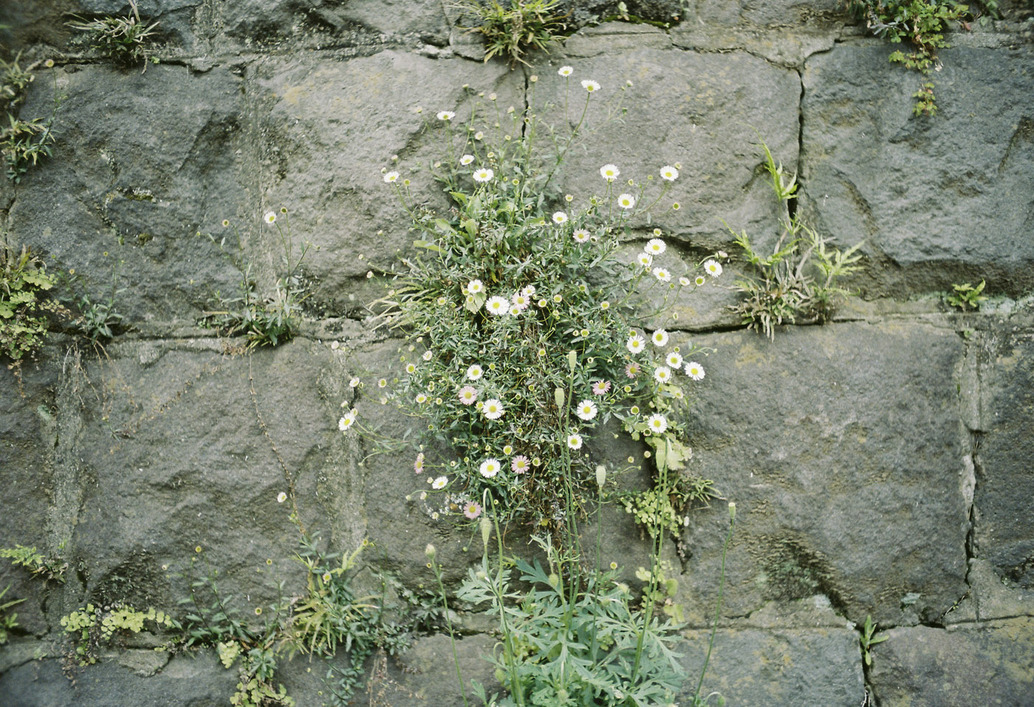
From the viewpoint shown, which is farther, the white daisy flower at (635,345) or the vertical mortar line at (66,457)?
the vertical mortar line at (66,457)

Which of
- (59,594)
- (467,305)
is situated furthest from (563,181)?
(59,594)

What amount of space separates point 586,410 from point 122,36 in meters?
1.79

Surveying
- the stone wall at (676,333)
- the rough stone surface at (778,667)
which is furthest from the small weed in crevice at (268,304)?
the rough stone surface at (778,667)

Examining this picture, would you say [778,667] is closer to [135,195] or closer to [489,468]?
[489,468]

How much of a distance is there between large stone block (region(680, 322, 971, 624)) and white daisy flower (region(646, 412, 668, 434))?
0.14 metres

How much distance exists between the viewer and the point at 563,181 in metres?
2.17

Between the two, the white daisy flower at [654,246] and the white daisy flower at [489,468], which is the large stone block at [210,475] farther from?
the white daisy flower at [654,246]

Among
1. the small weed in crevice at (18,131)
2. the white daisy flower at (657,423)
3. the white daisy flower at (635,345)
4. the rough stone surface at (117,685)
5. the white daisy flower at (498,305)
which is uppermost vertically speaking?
the small weed in crevice at (18,131)

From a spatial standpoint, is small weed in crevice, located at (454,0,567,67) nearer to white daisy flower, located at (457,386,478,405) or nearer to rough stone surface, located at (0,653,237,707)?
white daisy flower, located at (457,386,478,405)

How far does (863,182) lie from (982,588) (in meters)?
1.19

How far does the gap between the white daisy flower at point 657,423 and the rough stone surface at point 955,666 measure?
0.86 metres

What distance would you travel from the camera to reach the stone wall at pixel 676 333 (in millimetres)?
2051

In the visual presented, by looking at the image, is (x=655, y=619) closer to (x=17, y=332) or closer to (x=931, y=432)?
(x=931, y=432)

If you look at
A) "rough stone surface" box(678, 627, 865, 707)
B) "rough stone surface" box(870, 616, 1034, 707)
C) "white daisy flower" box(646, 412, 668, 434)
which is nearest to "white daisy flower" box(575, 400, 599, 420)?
"white daisy flower" box(646, 412, 668, 434)
